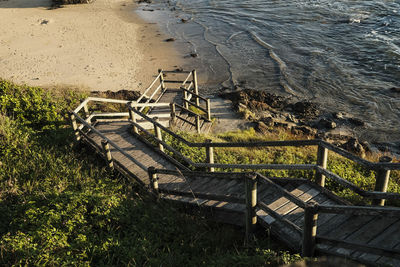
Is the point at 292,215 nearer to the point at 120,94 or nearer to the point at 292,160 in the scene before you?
the point at 292,160

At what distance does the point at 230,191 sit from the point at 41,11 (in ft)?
133

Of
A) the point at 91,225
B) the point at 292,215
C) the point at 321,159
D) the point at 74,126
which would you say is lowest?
the point at 91,225

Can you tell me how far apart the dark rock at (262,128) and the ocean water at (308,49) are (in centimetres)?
499

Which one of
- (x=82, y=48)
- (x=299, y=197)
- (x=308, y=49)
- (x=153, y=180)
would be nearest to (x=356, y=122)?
(x=308, y=49)

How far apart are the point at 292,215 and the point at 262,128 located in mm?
11006

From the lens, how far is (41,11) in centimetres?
3988

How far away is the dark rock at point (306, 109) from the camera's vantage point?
19.5 m

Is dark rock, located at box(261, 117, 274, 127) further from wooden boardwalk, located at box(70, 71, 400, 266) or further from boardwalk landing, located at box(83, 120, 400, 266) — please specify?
boardwalk landing, located at box(83, 120, 400, 266)

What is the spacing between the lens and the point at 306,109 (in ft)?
65.0

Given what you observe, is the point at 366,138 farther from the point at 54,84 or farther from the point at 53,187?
the point at 54,84

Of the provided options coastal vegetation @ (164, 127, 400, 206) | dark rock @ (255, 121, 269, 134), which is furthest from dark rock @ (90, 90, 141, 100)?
coastal vegetation @ (164, 127, 400, 206)

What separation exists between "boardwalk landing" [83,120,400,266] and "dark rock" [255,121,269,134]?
7805mm

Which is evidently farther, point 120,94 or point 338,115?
point 120,94

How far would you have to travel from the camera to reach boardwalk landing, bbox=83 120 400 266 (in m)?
4.97
